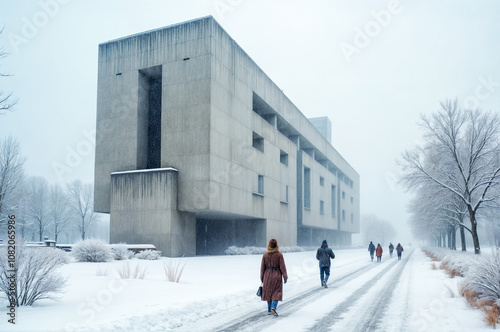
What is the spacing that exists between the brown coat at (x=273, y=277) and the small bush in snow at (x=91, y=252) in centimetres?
1524

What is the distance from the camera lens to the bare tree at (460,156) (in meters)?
27.2

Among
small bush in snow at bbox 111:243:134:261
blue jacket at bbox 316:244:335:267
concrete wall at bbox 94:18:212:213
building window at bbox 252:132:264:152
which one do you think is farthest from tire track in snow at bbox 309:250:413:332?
building window at bbox 252:132:264:152

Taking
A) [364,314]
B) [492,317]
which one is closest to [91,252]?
[364,314]

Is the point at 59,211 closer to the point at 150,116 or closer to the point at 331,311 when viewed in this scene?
the point at 150,116

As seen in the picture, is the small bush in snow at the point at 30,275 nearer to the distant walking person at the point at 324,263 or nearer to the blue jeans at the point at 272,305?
the blue jeans at the point at 272,305

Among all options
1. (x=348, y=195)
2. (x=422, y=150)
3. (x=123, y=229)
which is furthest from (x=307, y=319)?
(x=348, y=195)

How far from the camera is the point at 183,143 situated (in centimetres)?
3297

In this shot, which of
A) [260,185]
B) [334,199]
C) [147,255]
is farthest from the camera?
[334,199]

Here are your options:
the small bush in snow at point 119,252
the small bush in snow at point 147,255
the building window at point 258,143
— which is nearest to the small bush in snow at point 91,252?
the small bush in snow at point 119,252

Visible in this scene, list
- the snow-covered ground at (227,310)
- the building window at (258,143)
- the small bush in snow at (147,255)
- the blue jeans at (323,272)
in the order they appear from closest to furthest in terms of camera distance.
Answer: the snow-covered ground at (227,310), the blue jeans at (323,272), the small bush in snow at (147,255), the building window at (258,143)

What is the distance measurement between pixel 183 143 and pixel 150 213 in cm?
587

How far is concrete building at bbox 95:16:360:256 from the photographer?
3234cm

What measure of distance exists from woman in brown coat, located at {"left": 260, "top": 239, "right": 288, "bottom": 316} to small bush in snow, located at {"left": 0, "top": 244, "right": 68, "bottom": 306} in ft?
15.1

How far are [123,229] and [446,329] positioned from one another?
2884cm
